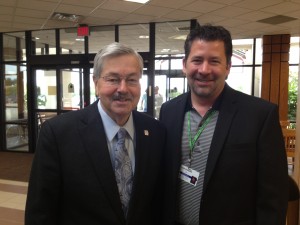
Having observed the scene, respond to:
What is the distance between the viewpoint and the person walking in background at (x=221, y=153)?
1.33 m

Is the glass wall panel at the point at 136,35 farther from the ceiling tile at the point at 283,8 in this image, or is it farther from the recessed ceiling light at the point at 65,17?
the ceiling tile at the point at 283,8

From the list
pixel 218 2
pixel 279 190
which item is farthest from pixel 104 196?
pixel 218 2

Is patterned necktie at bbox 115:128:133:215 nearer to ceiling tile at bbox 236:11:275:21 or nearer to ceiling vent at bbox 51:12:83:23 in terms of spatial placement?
ceiling vent at bbox 51:12:83:23

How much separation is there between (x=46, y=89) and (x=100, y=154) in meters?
6.25

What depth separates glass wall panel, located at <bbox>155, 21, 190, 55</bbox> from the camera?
6169mm

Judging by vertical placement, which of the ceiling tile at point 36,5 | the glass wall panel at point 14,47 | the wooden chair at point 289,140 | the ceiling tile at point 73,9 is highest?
the ceiling tile at point 73,9

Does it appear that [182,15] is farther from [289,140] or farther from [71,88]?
[71,88]

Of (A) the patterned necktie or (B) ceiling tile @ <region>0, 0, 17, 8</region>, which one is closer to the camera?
(A) the patterned necktie

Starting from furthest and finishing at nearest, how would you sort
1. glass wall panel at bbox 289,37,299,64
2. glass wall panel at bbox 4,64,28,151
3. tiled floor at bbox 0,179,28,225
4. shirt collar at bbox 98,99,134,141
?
glass wall panel at bbox 289,37,299,64 < glass wall panel at bbox 4,64,28,151 < tiled floor at bbox 0,179,28,225 < shirt collar at bbox 98,99,134,141

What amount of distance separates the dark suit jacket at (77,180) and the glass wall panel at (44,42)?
6055 mm

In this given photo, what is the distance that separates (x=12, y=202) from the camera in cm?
391

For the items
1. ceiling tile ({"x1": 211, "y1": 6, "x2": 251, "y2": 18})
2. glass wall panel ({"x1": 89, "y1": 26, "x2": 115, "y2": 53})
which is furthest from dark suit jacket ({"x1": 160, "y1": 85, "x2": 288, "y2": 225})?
glass wall panel ({"x1": 89, "y1": 26, "x2": 115, "y2": 53})

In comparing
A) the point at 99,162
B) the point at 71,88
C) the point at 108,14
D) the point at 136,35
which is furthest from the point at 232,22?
the point at 99,162

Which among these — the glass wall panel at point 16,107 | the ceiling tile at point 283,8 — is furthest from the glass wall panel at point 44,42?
the ceiling tile at point 283,8
